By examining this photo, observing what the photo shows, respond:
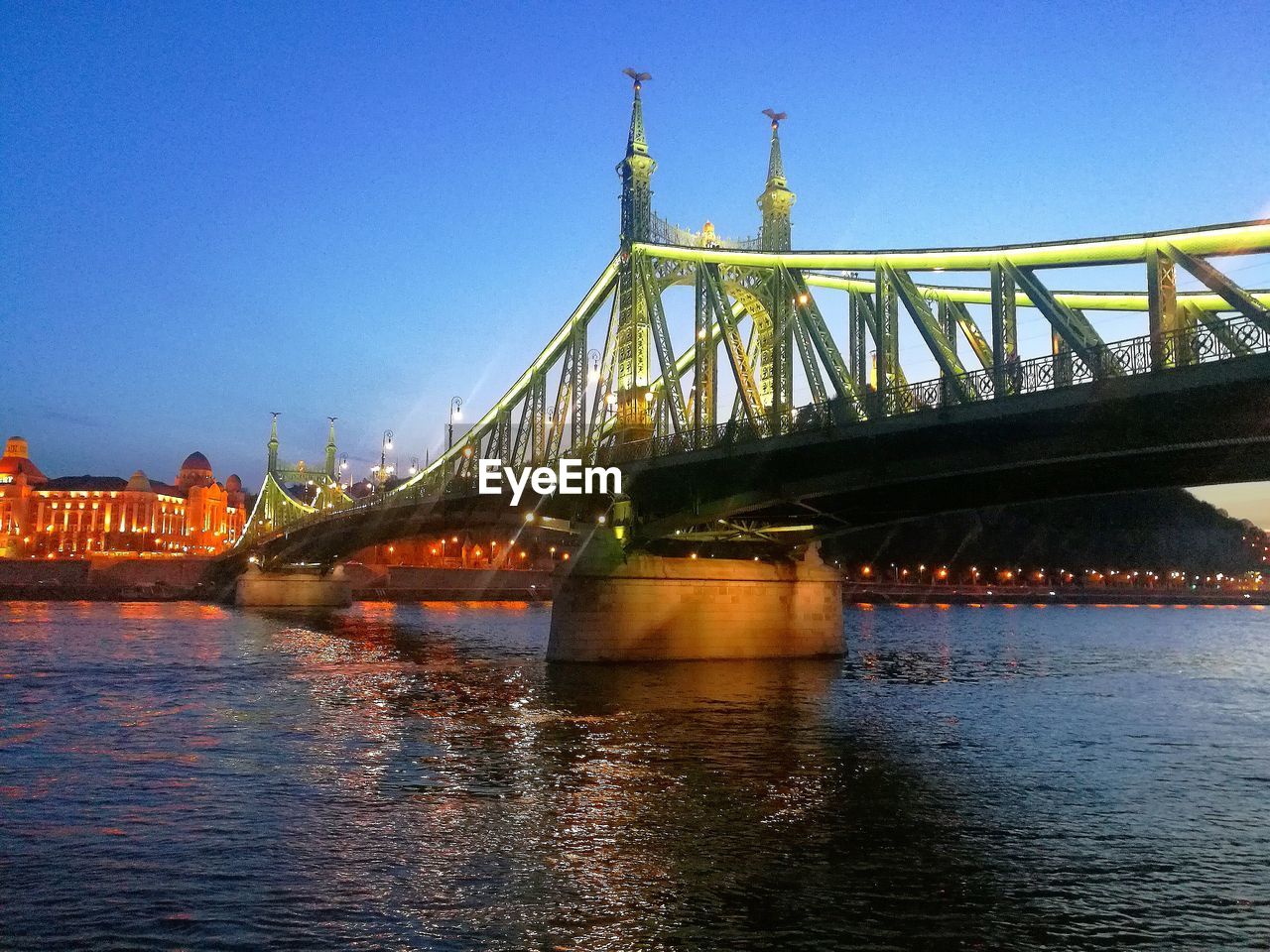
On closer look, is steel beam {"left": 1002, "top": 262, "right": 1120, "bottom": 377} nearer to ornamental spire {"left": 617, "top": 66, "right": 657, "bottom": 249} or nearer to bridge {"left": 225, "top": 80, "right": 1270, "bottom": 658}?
bridge {"left": 225, "top": 80, "right": 1270, "bottom": 658}

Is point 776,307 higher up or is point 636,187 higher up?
point 636,187

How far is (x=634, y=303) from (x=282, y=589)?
66214 millimetres

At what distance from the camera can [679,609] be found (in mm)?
42781

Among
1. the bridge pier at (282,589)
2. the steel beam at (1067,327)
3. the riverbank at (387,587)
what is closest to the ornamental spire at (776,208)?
the steel beam at (1067,327)

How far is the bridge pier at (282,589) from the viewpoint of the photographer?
4065 inches

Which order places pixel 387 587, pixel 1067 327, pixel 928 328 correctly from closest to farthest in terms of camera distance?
1. pixel 1067 327
2. pixel 928 328
3. pixel 387 587

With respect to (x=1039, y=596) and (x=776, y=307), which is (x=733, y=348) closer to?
(x=776, y=307)

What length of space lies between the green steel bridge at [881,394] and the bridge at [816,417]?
0.26 ft

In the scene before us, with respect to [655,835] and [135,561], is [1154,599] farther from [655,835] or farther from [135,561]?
[655,835]

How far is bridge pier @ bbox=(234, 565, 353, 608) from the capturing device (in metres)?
103

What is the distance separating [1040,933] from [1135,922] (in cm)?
132

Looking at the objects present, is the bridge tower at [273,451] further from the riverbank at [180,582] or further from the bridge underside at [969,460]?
the bridge underside at [969,460]

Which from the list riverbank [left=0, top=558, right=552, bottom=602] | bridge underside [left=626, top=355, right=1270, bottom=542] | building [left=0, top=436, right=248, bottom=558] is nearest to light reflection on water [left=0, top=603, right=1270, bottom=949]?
bridge underside [left=626, top=355, right=1270, bottom=542]

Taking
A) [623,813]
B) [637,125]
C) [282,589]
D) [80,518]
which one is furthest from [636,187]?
[80,518]
